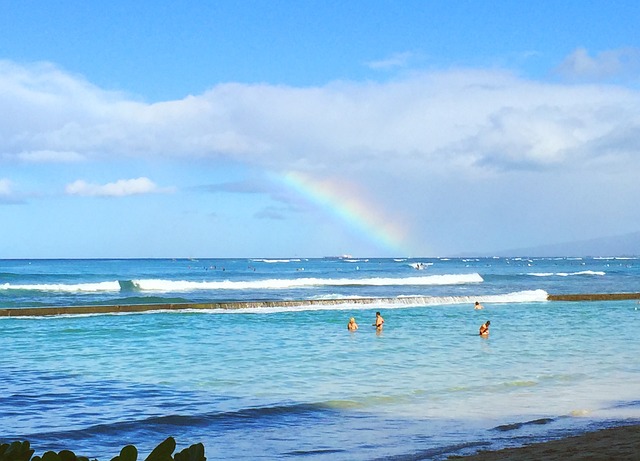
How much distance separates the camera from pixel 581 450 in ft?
30.8

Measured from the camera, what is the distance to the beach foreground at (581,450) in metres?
9.00

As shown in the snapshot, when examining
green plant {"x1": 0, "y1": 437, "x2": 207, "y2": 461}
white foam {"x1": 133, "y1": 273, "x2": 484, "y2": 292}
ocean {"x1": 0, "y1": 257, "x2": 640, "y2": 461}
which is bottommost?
ocean {"x1": 0, "y1": 257, "x2": 640, "y2": 461}

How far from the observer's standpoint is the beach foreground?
9.00 m

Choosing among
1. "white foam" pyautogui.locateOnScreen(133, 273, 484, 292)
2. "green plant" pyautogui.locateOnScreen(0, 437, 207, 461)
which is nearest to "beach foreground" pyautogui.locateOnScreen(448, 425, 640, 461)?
"green plant" pyautogui.locateOnScreen(0, 437, 207, 461)

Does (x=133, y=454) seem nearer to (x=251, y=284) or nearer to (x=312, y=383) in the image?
(x=312, y=383)

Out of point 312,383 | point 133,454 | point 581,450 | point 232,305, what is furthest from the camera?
point 232,305

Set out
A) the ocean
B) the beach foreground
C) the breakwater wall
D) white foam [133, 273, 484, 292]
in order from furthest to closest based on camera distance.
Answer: white foam [133, 273, 484, 292], the breakwater wall, the ocean, the beach foreground

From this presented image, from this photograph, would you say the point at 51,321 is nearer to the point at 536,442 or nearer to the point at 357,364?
the point at 357,364

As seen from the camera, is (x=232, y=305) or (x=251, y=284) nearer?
(x=232, y=305)

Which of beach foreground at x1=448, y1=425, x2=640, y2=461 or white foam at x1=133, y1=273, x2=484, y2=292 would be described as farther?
white foam at x1=133, y1=273, x2=484, y2=292

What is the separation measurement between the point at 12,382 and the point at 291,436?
7.72 meters

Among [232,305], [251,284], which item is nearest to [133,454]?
[232,305]

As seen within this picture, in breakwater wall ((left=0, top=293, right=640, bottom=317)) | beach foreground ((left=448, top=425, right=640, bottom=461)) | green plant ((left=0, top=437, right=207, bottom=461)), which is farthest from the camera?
breakwater wall ((left=0, top=293, right=640, bottom=317))

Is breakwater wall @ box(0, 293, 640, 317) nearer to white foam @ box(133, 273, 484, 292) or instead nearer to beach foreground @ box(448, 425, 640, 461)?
white foam @ box(133, 273, 484, 292)
